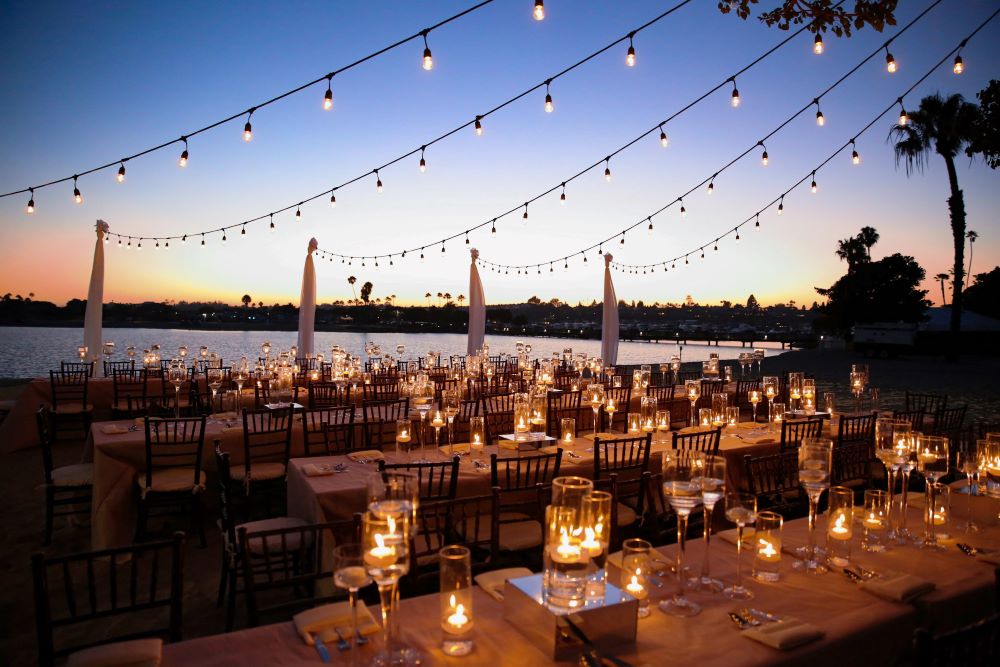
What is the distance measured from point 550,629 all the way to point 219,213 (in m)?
26.8

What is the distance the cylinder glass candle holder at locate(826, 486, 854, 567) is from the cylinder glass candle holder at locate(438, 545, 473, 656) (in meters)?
1.51

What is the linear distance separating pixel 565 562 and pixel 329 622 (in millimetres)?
761

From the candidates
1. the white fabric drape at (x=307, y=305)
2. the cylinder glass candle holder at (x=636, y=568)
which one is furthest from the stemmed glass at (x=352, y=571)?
the white fabric drape at (x=307, y=305)

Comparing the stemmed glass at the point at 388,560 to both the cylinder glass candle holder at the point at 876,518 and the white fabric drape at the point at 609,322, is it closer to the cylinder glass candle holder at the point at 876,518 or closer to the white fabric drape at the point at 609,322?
the cylinder glass candle holder at the point at 876,518

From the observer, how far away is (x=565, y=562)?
1618 mm

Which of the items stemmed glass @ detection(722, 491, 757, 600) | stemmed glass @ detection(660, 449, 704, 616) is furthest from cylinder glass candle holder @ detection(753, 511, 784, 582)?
stemmed glass @ detection(660, 449, 704, 616)

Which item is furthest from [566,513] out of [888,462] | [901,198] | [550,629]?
[901,198]

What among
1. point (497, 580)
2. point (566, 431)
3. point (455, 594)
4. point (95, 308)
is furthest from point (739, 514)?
point (95, 308)

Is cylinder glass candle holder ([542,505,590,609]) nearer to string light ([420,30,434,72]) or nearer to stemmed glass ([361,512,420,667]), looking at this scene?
stemmed glass ([361,512,420,667])

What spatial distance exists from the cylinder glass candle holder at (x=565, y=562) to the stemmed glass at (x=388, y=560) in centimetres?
38

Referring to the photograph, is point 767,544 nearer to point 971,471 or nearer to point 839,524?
point 839,524

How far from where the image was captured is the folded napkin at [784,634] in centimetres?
170

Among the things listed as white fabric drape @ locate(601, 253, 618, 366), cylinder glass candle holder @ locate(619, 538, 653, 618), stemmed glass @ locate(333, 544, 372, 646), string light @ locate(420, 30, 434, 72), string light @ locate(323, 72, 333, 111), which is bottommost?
cylinder glass candle holder @ locate(619, 538, 653, 618)

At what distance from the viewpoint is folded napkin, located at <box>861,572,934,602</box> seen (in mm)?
2031
